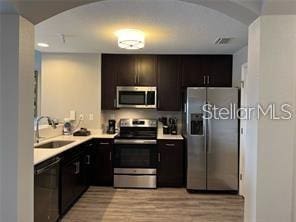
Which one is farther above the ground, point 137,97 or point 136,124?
point 137,97

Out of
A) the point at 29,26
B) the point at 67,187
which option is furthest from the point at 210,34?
the point at 67,187

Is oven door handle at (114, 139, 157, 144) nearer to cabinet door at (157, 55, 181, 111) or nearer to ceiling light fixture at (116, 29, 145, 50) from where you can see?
cabinet door at (157, 55, 181, 111)

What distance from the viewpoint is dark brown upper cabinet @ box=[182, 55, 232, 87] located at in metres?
5.35

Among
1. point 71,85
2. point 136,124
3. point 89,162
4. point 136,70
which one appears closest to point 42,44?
point 71,85

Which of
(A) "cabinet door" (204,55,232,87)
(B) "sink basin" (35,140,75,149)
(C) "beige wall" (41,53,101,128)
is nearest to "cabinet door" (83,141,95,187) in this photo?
(B) "sink basin" (35,140,75,149)

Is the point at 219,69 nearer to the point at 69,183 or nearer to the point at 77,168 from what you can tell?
the point at 77,168

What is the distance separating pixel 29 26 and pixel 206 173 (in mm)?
3657

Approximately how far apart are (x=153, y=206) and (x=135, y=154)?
110 cm

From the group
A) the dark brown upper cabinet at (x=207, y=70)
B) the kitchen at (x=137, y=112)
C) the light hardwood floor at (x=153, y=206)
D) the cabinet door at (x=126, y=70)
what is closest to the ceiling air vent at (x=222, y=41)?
the kitchen at (x=137, y=112)

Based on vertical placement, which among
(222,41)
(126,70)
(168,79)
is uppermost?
(222,41)

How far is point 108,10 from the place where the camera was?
2855 millimetres

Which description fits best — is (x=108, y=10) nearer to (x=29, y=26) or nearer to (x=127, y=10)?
(x=127, y=10)

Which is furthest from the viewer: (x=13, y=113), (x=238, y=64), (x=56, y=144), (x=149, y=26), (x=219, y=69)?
(x=219, y=69)

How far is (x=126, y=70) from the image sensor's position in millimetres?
5402
